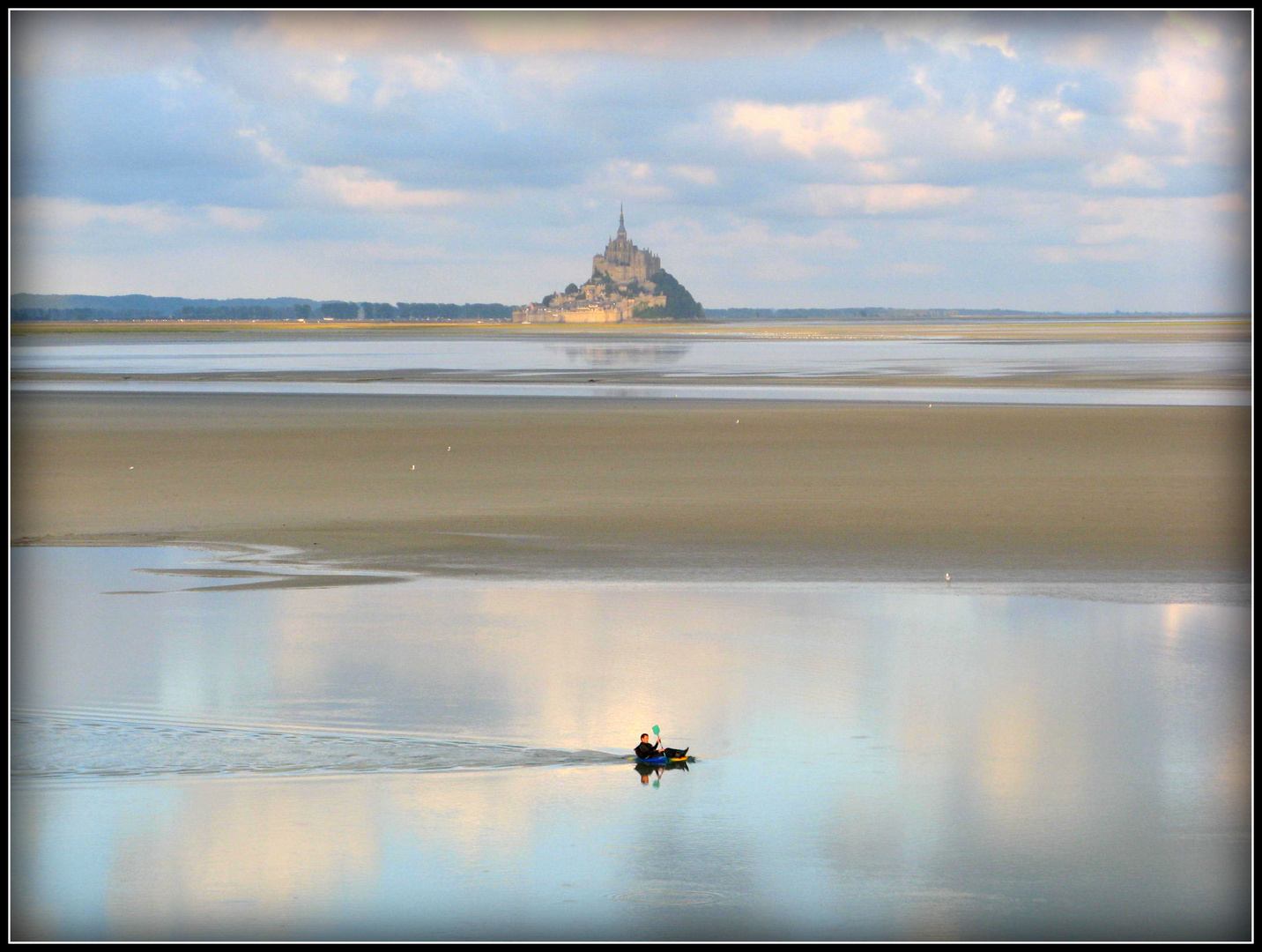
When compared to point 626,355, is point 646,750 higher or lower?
lower

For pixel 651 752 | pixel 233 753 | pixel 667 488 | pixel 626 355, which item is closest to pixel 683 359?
pixel 626 355

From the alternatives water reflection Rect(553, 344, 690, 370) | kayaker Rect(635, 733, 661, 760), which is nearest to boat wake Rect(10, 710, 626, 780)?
kayaker Rect(635, 733, 661, 760)

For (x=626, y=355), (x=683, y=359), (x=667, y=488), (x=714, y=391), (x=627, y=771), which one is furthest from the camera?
(x=626, y=355)

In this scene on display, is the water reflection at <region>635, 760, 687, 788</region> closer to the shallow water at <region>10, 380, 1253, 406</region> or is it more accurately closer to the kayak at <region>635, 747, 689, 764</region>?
the kayak at <region>635, 747, 689, 764</region>

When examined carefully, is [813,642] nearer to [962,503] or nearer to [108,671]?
[108,671]

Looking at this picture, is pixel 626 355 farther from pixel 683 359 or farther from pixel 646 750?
pixel 646 750

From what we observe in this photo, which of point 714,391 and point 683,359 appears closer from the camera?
point 714,391
